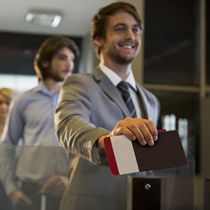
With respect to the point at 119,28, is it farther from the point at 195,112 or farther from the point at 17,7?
the point at 195,112

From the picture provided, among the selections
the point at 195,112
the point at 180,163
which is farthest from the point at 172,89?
the point at 180,163

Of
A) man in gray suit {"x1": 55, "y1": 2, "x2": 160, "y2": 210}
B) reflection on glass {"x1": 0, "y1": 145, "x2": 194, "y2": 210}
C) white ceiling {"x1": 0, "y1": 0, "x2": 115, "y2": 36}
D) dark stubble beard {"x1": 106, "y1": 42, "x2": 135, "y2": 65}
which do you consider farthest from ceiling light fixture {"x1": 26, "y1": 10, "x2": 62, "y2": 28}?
reflection on glass {"x1": 0, "y1": 145, "x2": 194, "y2": 210}

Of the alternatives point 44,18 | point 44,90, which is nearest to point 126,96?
point 44,90

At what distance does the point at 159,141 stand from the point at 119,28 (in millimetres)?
758

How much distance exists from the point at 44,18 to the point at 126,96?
285 centimetres

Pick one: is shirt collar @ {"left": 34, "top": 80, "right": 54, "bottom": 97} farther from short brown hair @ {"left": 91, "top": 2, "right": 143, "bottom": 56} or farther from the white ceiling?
the white ceiling

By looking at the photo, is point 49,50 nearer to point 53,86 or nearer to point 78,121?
point 53,86

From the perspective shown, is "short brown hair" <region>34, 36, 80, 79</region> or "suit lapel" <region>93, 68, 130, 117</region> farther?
"short brown hair" <region>34, 36, 80, 79</region>

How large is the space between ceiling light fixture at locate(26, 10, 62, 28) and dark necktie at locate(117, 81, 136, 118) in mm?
2691

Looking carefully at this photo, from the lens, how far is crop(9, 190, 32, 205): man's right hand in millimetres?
602

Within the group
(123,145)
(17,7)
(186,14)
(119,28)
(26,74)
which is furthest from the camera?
(26,74)

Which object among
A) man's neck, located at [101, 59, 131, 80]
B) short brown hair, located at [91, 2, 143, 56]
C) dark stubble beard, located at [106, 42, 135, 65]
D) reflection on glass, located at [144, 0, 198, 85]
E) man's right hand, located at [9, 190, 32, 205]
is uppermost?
reflection on glass, located at [144, 0, 198, 85]

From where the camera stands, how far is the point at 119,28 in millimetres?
1247

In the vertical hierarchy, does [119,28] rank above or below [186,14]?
below
